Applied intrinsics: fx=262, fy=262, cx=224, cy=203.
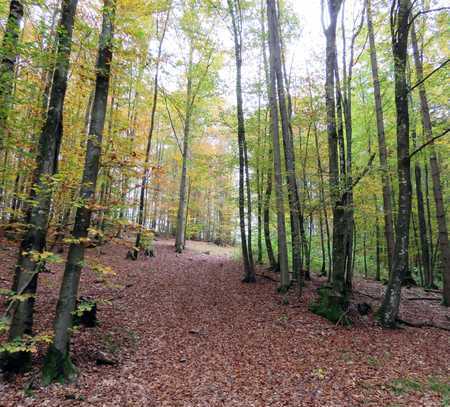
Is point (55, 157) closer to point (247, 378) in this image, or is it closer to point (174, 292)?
point (247, 378)

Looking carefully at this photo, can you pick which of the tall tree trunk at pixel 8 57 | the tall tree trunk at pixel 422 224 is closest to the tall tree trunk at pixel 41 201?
the tall tree trunk at pixel 8 57

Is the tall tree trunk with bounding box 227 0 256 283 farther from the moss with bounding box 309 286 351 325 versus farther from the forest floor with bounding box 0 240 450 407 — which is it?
the moss with bounding box 309 286 351 325

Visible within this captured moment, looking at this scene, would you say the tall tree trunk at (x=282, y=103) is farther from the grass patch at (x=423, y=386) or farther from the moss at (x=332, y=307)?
the grass patch at (x=423, y=386)

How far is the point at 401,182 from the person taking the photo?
722cm

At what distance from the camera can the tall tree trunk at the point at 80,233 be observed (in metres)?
4.32

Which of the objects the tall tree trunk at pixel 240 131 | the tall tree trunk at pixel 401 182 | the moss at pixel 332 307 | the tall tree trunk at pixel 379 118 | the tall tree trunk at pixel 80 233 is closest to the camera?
the tall tree trunk at pixel 80 233

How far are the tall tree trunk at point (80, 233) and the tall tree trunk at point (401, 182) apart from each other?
7.14 m

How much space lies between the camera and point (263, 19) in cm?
1150

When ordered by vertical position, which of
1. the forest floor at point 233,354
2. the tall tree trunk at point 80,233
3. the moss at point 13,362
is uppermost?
the tall tree trunk at point 80,233

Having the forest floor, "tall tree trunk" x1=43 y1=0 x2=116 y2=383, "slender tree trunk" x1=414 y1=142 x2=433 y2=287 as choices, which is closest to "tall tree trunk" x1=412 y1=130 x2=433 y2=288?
"slender tree trunk" x1=414 y1=142 x2=433 y2=287

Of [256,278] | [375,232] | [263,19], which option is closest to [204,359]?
[256,278]

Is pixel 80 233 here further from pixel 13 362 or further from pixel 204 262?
pixel 204 262

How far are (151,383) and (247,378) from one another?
5.72 ft

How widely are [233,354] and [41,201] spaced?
4.87 metres
